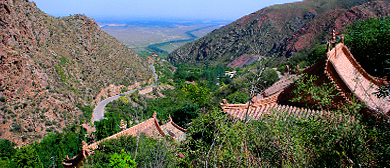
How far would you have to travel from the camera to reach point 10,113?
1150 inches

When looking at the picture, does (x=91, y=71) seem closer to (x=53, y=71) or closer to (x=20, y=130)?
(x=53, y=71)

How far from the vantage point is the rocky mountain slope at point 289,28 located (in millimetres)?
56312

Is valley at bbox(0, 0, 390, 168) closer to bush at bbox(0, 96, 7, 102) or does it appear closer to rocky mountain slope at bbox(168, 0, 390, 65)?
bush at bbox(0, 96, 7, 102)

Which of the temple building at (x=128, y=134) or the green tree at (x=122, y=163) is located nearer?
the green tree at (x=122, y=163)

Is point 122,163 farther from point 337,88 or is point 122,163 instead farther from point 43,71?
point 43,71

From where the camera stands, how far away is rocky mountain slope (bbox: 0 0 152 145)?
98.1 ft

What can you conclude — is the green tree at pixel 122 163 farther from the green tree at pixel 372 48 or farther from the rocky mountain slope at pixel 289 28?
the rocky mountain slope at pixel 289 28

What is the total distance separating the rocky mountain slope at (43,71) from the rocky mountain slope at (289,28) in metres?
30.5

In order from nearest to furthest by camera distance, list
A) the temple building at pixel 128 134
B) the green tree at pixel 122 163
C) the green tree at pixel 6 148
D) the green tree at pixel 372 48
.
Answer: the green tree at pixel 122 163 < the green tree at pixel 372 48 < the temple building at pixel 128 134 < the green tree at pixel 6 148

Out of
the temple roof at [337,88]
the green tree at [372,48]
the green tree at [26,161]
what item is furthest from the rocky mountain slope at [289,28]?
the green tree at [26,161]

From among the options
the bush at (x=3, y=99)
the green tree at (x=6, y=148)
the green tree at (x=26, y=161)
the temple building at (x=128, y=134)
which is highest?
the temple building at (x=128, y=134)

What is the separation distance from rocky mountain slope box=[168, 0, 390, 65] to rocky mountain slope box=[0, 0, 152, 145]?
99.9ft

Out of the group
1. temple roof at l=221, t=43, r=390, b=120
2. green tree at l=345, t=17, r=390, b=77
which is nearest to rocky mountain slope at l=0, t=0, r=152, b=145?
temple roof at l=221, t=43, r=390, b=120

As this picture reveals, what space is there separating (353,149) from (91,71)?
5190 centimetres
